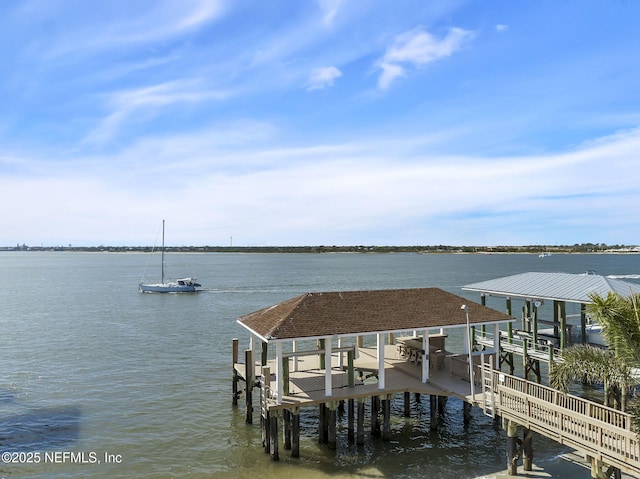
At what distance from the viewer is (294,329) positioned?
642 inches

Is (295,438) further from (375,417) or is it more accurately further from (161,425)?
(161,425)

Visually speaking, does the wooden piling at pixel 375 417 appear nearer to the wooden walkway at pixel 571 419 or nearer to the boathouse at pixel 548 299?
the wooden walkway at pixel 571 419

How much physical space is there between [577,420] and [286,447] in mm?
9524

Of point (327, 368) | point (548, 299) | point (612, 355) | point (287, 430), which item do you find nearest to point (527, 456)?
point (612, 355)

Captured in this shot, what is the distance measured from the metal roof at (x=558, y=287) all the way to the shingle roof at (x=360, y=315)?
3.08 m

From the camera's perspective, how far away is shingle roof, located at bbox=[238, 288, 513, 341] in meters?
16.7

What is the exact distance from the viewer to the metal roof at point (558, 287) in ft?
67.8

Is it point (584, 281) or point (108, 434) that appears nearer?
point (108, 434)

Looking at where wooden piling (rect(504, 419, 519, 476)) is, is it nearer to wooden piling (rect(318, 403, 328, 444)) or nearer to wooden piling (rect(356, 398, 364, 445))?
wooden piling (rect(356, 398, 364, 445))

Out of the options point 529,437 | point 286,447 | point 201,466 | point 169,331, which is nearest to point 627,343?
point 529,437

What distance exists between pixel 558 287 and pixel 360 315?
10.3 metres

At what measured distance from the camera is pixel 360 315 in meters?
17.9

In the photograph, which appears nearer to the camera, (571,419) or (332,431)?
(571,419)

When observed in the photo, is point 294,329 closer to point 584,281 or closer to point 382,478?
point 382,478
